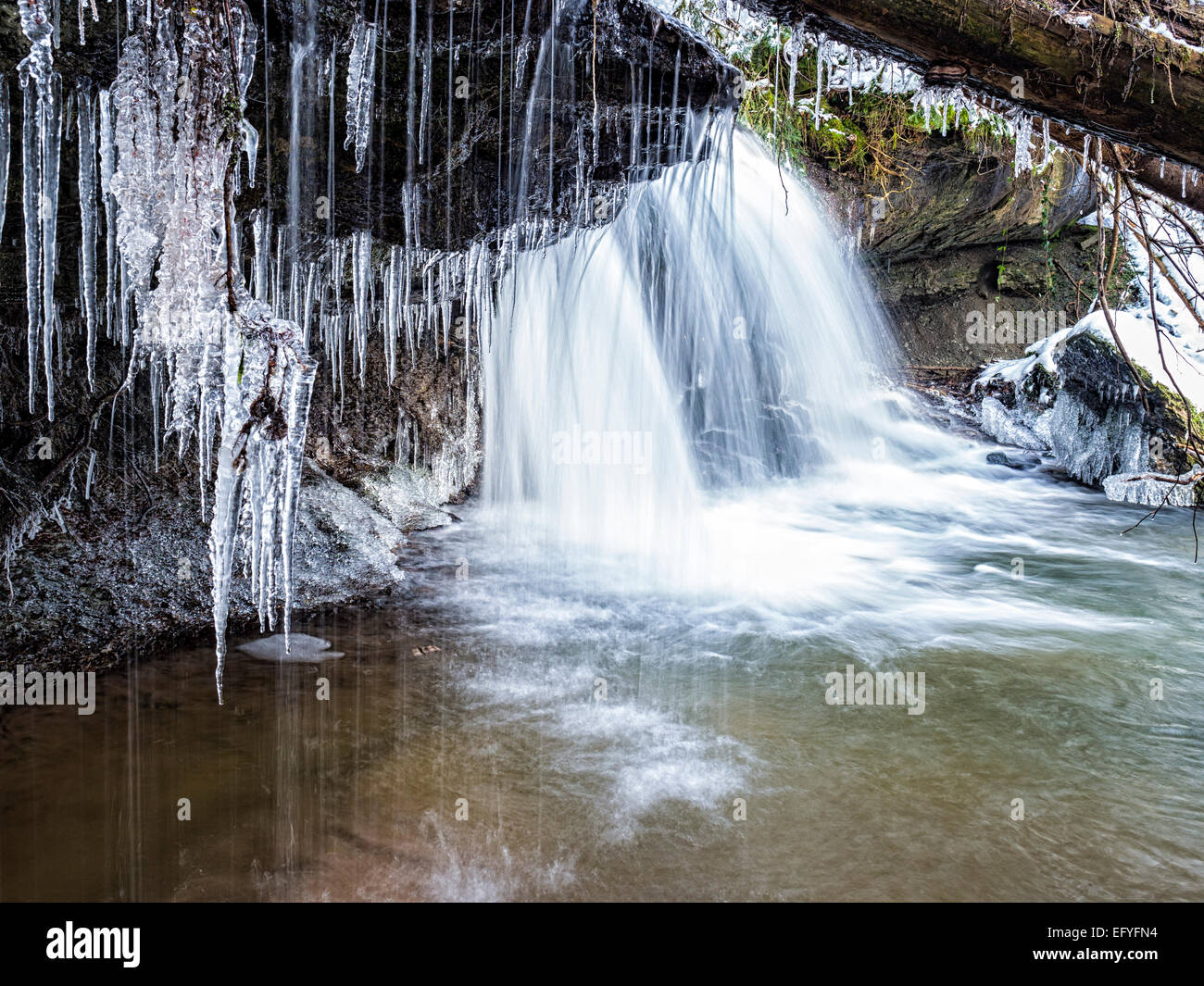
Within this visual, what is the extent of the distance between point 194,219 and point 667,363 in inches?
267

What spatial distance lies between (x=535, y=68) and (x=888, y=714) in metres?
3.95

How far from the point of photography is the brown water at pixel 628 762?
2912 mm

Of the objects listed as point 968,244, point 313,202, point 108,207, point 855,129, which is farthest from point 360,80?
point 968,244

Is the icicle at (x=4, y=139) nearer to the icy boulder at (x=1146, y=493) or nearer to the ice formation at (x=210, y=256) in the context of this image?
the ice formation at (x=210, y=256)

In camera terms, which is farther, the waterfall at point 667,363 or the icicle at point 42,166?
the waterfall at point 667,363

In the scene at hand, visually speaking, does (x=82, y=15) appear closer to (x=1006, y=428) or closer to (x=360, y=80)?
(x=360, y=80)

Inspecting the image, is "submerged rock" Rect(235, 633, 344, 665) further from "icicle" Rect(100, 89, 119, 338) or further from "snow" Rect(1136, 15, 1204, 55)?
"snow" Rect(1136, 15, 1204, 55)

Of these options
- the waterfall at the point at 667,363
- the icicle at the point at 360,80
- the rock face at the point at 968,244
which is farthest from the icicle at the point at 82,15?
the rock face at the point at 968,244

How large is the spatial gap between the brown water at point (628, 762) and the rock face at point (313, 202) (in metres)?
0.68

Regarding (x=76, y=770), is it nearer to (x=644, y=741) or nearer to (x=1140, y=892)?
(x=644, y=741)

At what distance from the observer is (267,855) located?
2941mm

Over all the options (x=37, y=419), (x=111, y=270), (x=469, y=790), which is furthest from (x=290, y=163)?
(x=469, y=790)

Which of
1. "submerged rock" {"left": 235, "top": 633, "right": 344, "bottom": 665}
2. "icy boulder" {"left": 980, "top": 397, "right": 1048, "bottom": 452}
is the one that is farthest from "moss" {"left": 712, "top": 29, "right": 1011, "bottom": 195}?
"submerged rock" {"left": 235, "top": 633, "right": 344, "bottom": 665}

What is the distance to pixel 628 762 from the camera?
3666 mm
